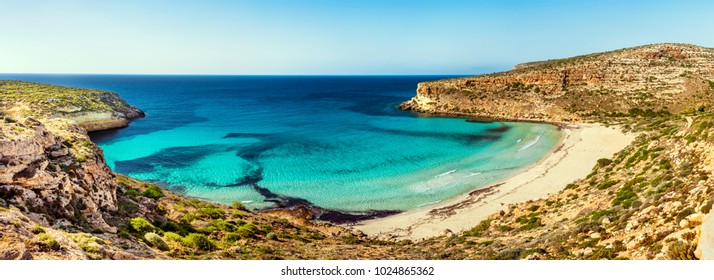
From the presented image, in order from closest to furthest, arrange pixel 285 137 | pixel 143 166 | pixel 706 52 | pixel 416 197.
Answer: pixel 416 197, pixel 143 166, pixel 285 137, pixel 706 52

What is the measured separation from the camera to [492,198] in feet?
75.8

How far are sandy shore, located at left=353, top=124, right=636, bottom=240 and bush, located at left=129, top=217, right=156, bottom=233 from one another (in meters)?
11.1

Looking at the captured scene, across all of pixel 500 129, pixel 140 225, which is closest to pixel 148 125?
pixel 140 225

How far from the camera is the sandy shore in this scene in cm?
1938

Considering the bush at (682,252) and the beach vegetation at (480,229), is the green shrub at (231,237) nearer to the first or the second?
the beach vegetation at (480,229)

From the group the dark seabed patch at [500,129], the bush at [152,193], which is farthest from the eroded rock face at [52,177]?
the dark seabed patch at [500,129]

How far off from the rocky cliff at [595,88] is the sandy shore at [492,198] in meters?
28.4

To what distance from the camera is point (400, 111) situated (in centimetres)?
7794

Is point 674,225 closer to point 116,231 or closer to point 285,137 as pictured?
point 116,231

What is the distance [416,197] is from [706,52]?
75701 mm

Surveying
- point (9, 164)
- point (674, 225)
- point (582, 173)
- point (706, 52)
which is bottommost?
point (582, 173)

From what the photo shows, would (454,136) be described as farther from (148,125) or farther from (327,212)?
(148,125)

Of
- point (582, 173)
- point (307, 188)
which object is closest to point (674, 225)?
point (582, 173)

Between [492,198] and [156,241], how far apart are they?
19.8 meters
